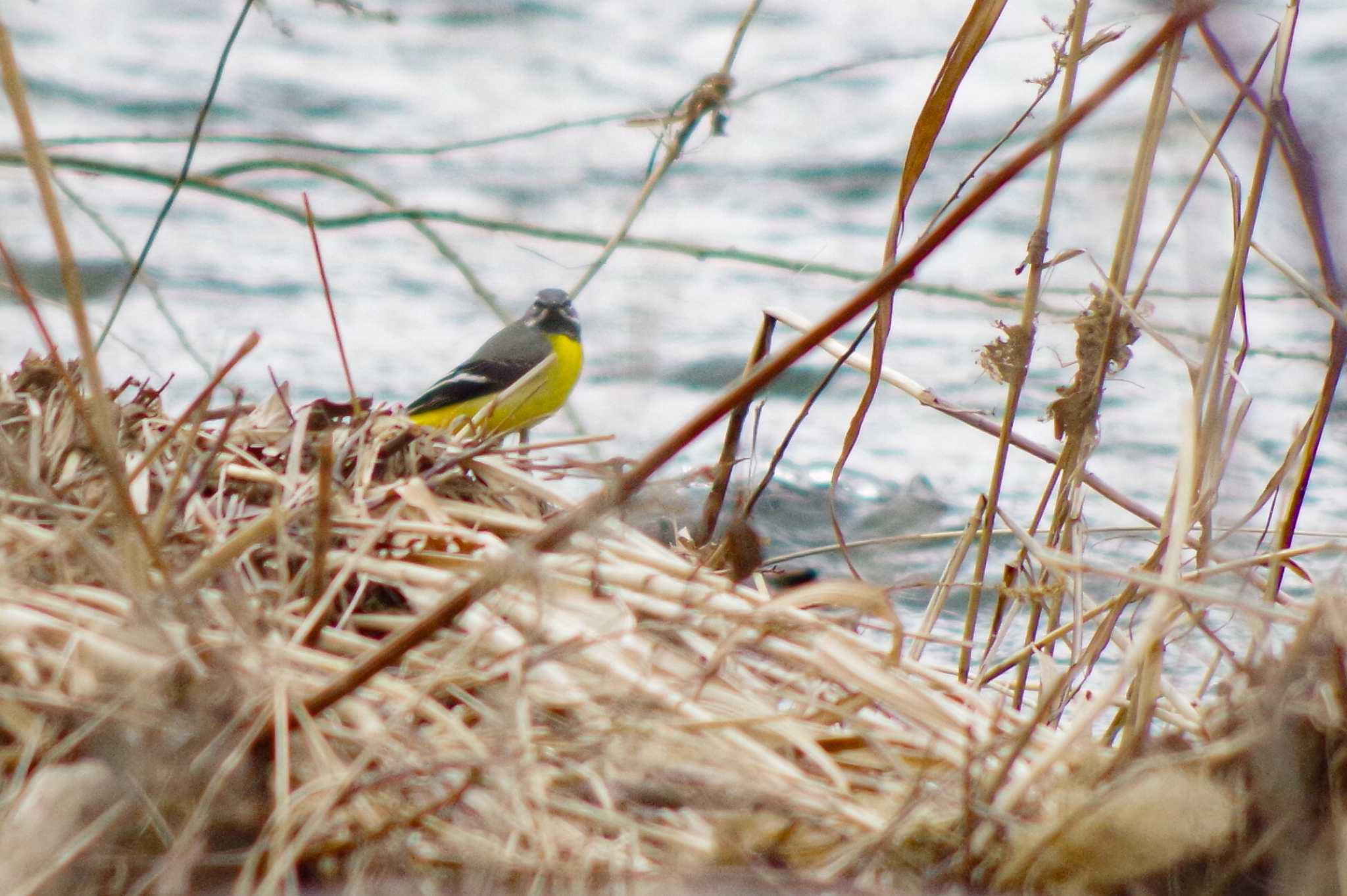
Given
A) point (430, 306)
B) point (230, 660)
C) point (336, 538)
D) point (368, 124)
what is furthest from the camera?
point (368, 124)

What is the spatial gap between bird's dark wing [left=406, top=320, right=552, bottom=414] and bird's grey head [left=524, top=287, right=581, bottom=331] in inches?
7.9

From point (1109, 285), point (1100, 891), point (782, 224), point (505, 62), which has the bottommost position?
point (1100, 891)

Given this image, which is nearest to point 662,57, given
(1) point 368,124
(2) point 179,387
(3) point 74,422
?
(1) point 368,124

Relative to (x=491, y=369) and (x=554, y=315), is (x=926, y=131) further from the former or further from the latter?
(x=554, y=315)

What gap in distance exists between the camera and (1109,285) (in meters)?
1.52

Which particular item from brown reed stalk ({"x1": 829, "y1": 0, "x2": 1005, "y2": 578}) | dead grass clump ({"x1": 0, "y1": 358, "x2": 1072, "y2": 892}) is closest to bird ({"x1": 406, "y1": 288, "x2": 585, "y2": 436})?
brown reed stalk ({"x1": 829, "y1": 0, "x2": 1005, "y2": 578})

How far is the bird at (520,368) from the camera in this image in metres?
4.53

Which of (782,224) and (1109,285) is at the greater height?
(782,224)

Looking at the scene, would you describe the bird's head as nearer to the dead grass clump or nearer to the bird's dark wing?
the bird's dark wing

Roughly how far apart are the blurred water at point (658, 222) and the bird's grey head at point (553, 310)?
295mm

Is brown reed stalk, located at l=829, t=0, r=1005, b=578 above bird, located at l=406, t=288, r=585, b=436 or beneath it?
beneath

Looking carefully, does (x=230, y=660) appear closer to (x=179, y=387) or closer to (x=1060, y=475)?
(x=1060, y=475)

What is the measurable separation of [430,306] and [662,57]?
5.12 feet

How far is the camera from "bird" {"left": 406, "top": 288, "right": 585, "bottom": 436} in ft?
14.9
